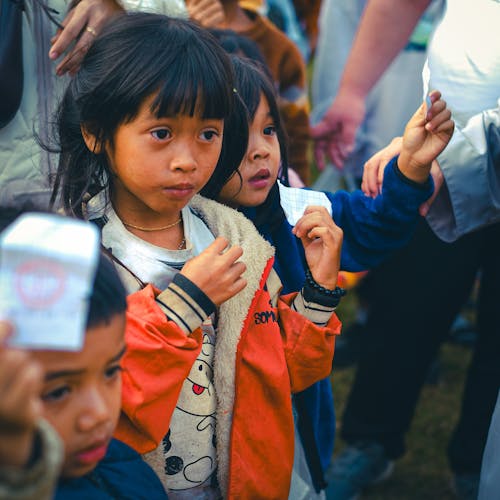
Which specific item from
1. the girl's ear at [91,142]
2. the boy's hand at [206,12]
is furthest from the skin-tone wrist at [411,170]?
the boy's hand at [206,12]

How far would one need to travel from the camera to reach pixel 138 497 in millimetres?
1407

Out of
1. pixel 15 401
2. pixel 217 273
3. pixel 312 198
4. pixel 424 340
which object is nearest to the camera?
pixel 15 401

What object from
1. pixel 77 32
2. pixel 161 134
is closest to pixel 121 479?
pixel 161 134

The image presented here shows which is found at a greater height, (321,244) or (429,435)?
(321,244)

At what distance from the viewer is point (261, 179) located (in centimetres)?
194

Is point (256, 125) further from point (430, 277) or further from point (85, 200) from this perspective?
point (430, 277)

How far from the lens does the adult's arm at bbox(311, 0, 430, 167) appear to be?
2.89 meters

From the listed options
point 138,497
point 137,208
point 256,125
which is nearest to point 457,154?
point 256,125

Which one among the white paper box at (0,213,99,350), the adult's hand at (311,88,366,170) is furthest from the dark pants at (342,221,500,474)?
the white paper box at (0,213,99,350)

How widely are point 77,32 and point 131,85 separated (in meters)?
0.53

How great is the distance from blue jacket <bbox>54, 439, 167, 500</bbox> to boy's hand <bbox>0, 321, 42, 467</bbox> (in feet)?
1.55

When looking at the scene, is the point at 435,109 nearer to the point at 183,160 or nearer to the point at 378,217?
the point at 378,217

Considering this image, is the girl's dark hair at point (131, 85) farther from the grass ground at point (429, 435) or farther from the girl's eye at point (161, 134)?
the grass ground at point (429, 435)

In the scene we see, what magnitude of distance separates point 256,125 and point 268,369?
687mm
